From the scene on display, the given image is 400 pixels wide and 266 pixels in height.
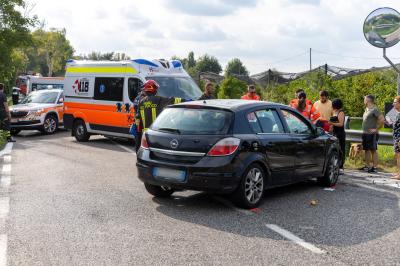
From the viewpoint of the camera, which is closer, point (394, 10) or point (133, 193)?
point (133, 193)

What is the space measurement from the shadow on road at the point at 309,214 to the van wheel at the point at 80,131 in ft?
29.0

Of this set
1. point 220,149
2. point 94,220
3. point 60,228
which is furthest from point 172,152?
point 60,228

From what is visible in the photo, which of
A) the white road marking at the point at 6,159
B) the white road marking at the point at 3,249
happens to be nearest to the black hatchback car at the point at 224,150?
the white road marking at the point at 3,249

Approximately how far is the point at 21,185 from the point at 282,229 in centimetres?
472

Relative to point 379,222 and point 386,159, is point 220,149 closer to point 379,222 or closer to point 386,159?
point 379,222

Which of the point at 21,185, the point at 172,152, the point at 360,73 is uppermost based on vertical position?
the point at 360,73

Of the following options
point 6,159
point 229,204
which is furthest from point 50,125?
point 229,204

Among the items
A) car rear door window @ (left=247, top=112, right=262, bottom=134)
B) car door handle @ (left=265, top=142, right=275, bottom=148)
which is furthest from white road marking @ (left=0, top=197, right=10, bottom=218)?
car door handle @ (left=265, top=142, right=275, bottom=148)

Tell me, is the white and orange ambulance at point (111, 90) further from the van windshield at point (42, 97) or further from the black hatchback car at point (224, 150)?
the black hatchback car at point (224, 150)

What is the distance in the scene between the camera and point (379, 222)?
21.2 feet

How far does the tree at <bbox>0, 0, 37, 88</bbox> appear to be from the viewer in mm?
26172

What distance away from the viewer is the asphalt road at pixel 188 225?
4.94 meters

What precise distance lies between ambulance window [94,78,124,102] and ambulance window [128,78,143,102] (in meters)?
0.29

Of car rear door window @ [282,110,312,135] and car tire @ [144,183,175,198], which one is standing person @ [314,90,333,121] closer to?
car rear door window @ [282,110,312,135]
